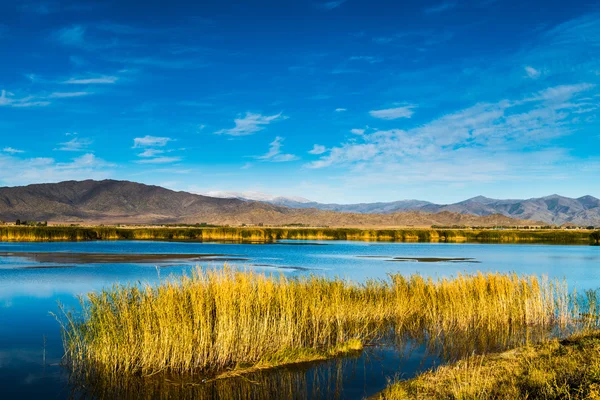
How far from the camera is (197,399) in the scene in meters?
8.37

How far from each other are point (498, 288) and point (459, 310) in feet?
6.12

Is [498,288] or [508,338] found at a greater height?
[498,288]

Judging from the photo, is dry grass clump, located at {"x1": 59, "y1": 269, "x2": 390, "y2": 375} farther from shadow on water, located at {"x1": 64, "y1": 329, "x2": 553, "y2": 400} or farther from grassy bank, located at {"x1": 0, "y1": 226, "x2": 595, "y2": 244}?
grassy bank, located at {"x1": 0, "y1": 226, "x2": 595, "y2": 244}

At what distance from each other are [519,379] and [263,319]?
504 centimetres

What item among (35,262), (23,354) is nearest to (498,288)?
(23,354)

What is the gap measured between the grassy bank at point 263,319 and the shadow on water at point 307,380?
294mm

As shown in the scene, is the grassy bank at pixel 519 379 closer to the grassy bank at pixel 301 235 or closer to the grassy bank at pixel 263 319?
the grassy bank at pixel 263 319

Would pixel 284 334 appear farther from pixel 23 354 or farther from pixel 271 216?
pixel 271 216

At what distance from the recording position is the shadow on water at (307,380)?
8.61 meters

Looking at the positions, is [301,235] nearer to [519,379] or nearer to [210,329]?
[210,329]

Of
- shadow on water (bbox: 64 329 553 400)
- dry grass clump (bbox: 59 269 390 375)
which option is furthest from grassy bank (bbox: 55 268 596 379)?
shadow on water (bbox: 64 329 553 400)

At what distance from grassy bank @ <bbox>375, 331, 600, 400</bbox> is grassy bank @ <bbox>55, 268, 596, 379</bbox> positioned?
2.82m

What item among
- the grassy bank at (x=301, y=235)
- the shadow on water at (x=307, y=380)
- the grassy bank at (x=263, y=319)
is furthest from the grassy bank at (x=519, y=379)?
the grassy bank at (x=301, y=235)

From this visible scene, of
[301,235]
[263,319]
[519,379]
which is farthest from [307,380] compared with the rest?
[301,235]
